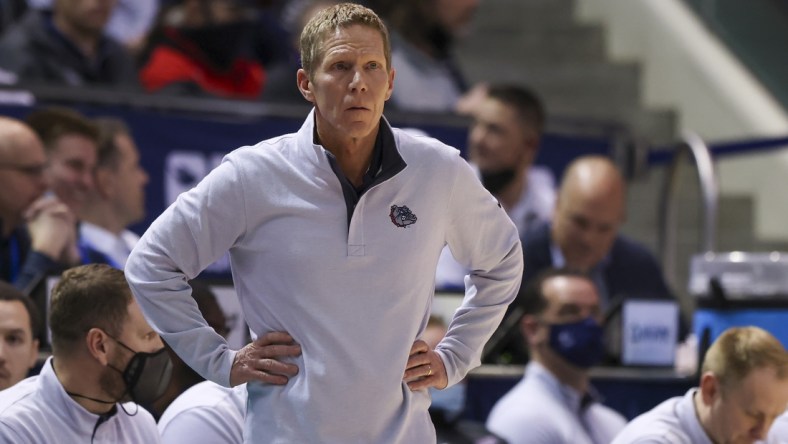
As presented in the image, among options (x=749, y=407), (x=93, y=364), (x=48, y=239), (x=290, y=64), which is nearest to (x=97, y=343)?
(x=93, y=364)

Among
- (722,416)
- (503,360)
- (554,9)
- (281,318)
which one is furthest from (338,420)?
(554,9)

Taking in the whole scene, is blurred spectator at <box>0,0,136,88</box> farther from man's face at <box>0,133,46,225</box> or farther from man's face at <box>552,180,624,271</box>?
man's face at <box>552,180,624,271</box>

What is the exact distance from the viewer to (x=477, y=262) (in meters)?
3.97

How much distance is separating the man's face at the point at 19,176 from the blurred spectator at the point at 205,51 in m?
1.79

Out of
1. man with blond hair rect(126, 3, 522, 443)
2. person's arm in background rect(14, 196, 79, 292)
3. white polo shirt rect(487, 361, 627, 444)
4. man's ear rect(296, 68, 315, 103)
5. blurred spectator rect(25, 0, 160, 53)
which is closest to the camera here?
man with blond hair rect(126, 3, 522, 443)

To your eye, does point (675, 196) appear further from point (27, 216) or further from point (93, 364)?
point (93, 364)

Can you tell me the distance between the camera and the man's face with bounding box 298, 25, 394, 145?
363cm

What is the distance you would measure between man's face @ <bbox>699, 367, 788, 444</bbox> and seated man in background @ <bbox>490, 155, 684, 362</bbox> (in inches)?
95.0

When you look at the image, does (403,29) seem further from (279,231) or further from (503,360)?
(279,231)

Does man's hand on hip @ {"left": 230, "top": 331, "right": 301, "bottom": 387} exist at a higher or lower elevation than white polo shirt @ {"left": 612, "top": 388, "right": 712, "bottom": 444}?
higher

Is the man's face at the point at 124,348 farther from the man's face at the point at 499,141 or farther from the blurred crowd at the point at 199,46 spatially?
the man's face at the point at 499,141

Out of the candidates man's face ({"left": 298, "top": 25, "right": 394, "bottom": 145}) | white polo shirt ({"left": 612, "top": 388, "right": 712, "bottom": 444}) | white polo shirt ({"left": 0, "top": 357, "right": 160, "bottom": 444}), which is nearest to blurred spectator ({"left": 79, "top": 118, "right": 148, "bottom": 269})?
white polo shirt ({"left": 0, "top": 357, "right": 160, "bottom": 444})

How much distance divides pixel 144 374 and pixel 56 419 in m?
0.29

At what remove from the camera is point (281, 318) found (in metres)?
3.68
